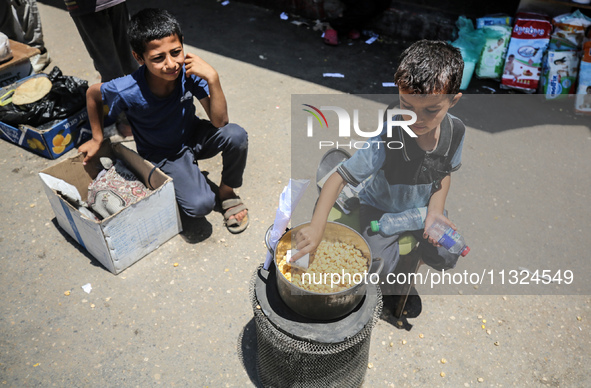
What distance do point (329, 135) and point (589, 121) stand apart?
416 cm

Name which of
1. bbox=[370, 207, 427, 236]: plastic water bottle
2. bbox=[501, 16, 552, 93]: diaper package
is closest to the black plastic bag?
bbox=[370, 207, 427, 236]: plastic water bottle

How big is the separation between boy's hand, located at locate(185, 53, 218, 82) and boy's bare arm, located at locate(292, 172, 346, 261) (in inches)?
51.9

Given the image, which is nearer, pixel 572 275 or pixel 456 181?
pixel 572 275

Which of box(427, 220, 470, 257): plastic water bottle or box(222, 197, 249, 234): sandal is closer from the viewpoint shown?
box(427, 220, 470, 257): plastic water bottle

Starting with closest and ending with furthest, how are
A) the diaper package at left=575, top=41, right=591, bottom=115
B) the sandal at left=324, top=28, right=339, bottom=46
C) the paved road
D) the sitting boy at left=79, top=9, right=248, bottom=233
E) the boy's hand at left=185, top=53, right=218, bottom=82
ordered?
the paved road, the sitting boy at left=79, top=9, right=248, bottom=233, the boy's hand at left=185, top=53, right=218, bottom=82, the diaper package at left=575, top=41, right=591, bottom=115, the sandal at left=324, top=28, right=339, bottom=46

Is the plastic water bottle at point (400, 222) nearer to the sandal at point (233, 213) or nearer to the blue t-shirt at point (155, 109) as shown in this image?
the sandal at point (233, 213)

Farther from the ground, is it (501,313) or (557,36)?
(557,36)

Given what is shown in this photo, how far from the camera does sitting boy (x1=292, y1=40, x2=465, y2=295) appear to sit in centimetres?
211

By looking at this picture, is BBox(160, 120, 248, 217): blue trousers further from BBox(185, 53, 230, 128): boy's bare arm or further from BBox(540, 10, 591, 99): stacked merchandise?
BBox(540, 10, 591, 99): stacked merchandise

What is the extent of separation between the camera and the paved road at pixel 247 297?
2.86m

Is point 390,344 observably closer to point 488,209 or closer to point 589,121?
point 488,209

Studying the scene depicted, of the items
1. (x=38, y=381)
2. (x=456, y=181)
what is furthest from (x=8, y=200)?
(x=456, y=181)

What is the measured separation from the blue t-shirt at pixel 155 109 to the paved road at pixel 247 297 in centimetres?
71

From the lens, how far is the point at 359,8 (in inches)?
237
